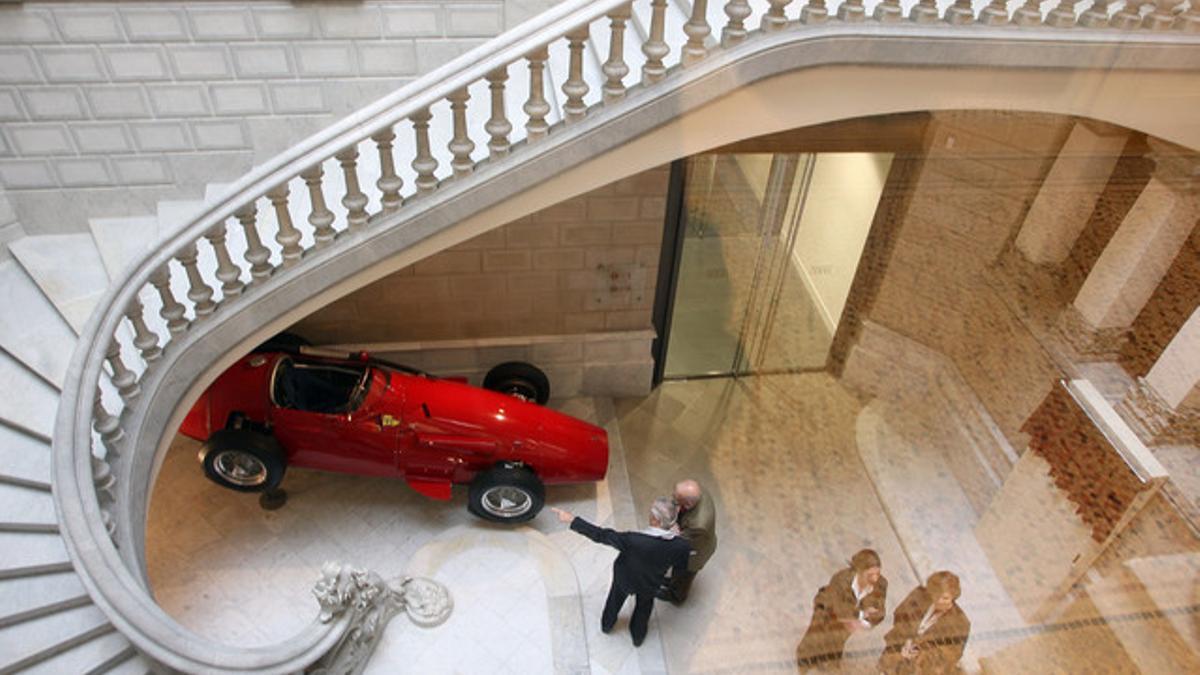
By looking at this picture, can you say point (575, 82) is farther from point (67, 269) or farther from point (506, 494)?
point (67, 269)

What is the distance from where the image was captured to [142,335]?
12.6 feet

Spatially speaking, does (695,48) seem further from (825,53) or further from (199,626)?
(199,626)

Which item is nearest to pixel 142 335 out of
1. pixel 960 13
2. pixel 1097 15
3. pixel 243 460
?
pixel 243 460

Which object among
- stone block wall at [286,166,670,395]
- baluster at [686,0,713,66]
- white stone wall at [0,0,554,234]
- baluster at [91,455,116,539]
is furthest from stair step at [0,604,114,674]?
baluster at [686,0,713,66]

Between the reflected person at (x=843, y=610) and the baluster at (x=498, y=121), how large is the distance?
328 cm

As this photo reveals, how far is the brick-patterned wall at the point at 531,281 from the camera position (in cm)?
554

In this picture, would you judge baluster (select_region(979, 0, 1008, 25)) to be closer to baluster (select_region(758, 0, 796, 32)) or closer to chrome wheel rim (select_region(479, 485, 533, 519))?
baluster (select_region(758, 0, 796, 32))

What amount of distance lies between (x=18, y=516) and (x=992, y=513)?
548cm

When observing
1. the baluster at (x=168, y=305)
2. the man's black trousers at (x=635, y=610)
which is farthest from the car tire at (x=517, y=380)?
the baluster at (x=168, y=305)

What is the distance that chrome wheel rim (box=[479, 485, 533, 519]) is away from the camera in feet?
17.5

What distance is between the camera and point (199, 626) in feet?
15.9

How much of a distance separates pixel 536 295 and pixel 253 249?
2373 millimetres

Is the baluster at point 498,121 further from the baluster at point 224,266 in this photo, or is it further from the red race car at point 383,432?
the red race car at point 383,432

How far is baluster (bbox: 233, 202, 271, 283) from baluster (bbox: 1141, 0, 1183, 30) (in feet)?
14.3
